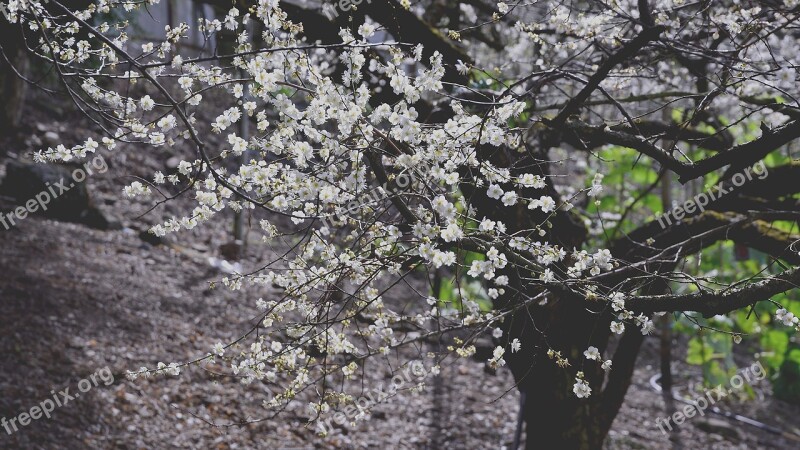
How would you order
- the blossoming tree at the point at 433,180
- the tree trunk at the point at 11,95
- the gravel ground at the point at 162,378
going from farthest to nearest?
the tree trunk at the point at 11,95
the gravel ground at the point at 162,378
the blossoming tree at the point at 433,180

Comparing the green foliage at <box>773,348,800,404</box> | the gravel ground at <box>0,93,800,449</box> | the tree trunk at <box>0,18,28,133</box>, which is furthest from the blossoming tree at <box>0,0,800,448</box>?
the tree trunk at <box>0,18,28,133</box>

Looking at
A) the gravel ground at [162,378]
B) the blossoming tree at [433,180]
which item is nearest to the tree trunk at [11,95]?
the gravel ground at [162,378]

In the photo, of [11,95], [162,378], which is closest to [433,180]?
[162,378]

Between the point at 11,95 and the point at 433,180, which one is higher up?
the point at 11,95

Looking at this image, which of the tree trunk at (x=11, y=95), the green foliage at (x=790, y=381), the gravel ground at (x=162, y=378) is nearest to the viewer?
the gravel ground at (x=162, y=378)

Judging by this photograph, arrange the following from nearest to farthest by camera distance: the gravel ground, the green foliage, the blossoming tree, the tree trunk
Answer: the blossoming tree → the gravel ground → the green foliage → the tree trunk

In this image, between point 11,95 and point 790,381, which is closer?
point 790,381

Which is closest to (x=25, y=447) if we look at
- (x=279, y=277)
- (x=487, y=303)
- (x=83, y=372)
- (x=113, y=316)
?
Result: (x=83, y=372)

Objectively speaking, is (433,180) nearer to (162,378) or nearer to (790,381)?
(162,378)

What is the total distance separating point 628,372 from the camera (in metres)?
4.72

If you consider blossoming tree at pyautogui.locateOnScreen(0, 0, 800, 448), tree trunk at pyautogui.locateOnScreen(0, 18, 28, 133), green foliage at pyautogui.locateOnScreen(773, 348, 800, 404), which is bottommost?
blossoming tree at pyautogui.locateOnScreen(0, 0, 800, 448)

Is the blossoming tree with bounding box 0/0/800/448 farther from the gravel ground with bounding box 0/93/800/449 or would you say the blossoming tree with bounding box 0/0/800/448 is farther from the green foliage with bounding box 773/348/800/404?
the green foliage with bounding box 773/348/800/404

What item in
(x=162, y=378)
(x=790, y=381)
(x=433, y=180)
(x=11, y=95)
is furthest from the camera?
(x=11, y=95)

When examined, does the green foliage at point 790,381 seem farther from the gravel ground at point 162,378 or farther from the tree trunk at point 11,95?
the tree trunk at point 11,95
